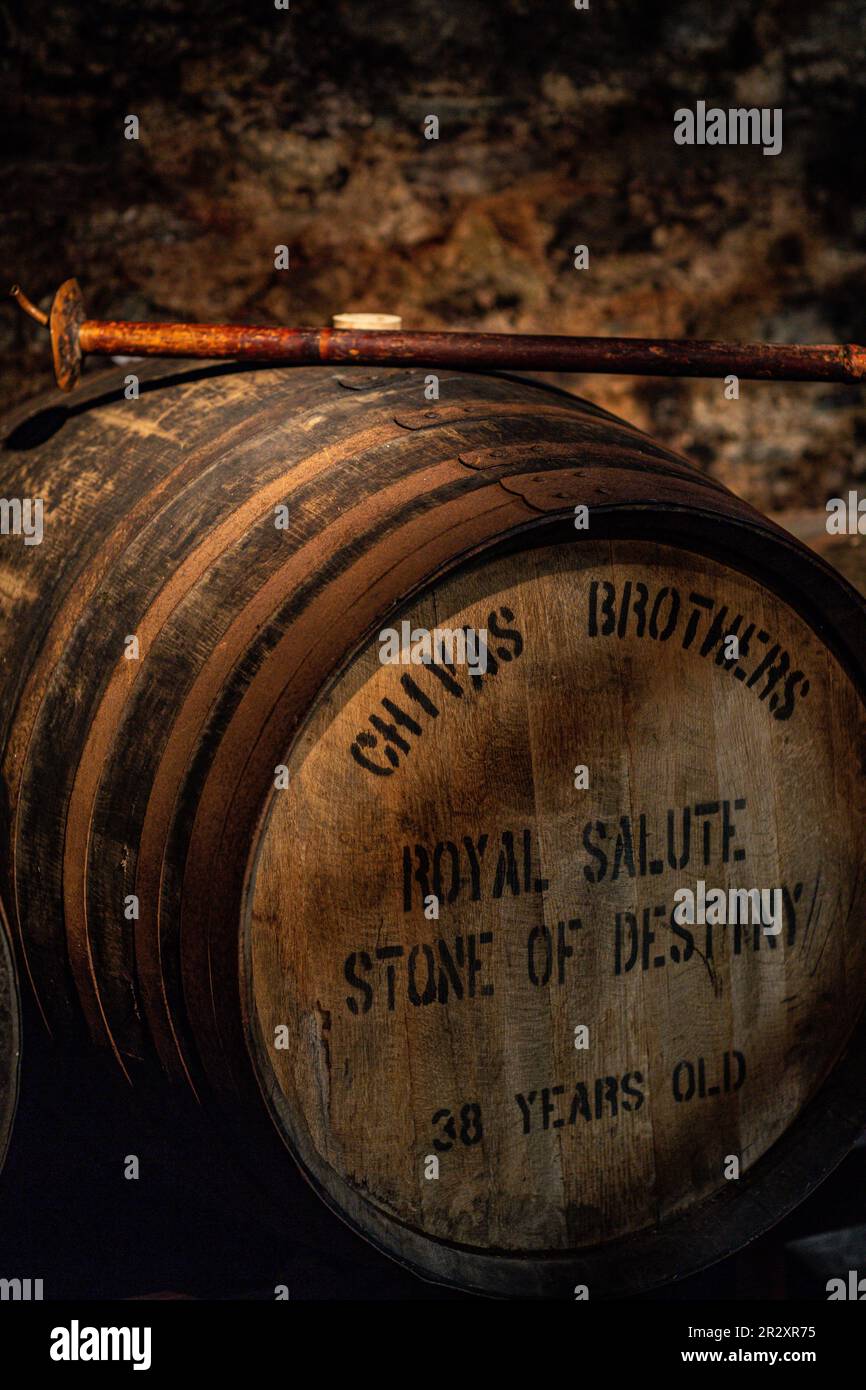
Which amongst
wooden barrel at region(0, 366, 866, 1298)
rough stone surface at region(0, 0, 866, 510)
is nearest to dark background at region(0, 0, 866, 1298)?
rough stone surface at region(0, 0, 866, 510)

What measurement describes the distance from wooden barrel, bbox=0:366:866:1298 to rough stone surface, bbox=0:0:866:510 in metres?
1.27

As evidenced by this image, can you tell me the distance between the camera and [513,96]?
352cm

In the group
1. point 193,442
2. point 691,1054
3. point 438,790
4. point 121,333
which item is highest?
point 121,333

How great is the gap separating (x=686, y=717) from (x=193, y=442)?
0.77 meters

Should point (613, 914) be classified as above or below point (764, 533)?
below

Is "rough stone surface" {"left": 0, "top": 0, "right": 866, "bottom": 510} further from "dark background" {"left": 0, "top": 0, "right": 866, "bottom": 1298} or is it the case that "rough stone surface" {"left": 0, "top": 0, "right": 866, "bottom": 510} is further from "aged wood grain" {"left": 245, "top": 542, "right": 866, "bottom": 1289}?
"aged wood grain" {"left": 245, "top": 542, "right": 866, "bottom": 1289}

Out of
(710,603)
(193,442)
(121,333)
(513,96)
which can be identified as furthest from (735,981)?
(513,96)

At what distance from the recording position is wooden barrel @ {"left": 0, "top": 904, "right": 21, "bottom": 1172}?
1.99 metres

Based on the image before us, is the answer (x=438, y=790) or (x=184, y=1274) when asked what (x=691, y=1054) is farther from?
(x=184, y=1274)

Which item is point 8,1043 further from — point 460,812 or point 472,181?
point 472,181

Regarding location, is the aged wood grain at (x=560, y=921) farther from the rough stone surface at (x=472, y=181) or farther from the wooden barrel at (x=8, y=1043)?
the rough stone surface at (x=472, y=181)

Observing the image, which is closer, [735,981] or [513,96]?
[735,981]
